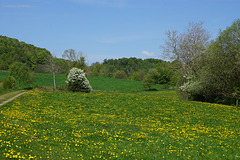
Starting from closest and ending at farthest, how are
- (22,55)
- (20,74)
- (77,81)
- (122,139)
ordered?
(122,139) → (77,81) → (20,74) → (22,55)

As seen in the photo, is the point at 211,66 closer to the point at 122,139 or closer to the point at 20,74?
the point at 122,139

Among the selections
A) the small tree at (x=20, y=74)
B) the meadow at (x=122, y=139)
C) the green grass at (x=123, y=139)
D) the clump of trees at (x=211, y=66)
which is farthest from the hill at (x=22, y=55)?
the meadow at (x=122, y=139)

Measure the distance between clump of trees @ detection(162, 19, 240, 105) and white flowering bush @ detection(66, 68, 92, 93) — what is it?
633 inches

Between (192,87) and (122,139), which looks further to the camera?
(192,87)

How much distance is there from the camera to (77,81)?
34281 mm

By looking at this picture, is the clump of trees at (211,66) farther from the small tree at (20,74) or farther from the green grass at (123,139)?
the small tree at (20,74)

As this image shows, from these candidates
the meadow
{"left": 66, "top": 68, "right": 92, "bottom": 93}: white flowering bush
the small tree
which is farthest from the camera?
the small tree

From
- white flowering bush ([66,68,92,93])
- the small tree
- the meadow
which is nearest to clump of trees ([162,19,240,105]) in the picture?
the meadow

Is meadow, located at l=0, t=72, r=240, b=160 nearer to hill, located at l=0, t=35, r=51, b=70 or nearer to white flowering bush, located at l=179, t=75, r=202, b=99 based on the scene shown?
white flowering bush, located at l=179, t=75, r=202, b=99

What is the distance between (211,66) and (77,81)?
69.1 ft

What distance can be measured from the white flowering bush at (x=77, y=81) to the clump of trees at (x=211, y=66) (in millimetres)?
16085

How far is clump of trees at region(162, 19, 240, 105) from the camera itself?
83.0 feet

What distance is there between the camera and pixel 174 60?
117 feet

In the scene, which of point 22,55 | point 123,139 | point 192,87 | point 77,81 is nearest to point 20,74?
point 77,81
